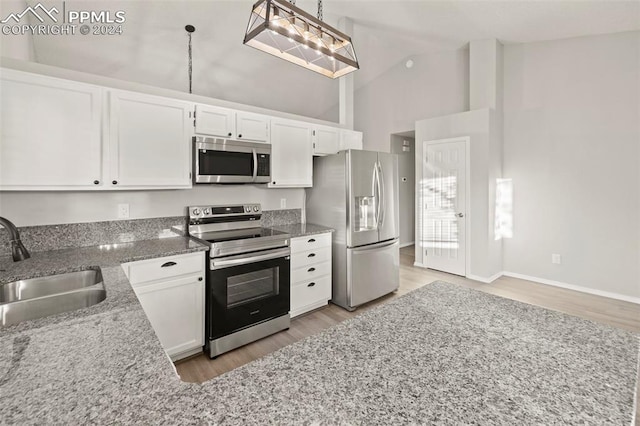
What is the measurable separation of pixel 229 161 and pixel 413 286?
2.91 meters

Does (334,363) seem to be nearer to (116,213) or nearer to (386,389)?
(386,389)

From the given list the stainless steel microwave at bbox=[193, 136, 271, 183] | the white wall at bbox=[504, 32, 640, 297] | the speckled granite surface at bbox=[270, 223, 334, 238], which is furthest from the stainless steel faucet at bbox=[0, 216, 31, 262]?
the white wall at bbox=[504, 32, 640, 297]

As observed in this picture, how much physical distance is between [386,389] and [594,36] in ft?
16.6

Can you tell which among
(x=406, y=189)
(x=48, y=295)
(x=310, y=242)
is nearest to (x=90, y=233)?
(x=48, y=295)

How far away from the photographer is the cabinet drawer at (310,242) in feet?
9.55

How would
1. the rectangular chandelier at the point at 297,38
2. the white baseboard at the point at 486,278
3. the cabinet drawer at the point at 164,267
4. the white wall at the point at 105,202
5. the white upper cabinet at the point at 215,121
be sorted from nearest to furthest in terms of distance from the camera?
the rectangular chandelier at the point at 297,38, the cabinet drawer at the point at 164,267, the white wall at the point at 105,202, the white upper cabinet at the point at 215,121, the white baseboard at the point at 486,278

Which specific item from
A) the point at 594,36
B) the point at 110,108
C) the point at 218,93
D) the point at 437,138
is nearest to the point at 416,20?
the point at 437,138

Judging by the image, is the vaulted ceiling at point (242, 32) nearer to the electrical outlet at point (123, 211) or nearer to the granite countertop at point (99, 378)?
the electrical outlet at point (123, 211)

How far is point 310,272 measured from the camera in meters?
3.07

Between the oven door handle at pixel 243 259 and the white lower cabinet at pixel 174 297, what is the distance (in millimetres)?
113

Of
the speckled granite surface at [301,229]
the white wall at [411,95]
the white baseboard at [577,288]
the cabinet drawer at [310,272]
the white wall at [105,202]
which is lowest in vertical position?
the white baseboard at [577,288]

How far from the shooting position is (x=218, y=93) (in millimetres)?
4816

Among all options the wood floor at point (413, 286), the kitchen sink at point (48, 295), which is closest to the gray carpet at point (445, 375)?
the kitchen sink at point (48, 295)

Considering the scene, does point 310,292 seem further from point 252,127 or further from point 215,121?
point 215,121
